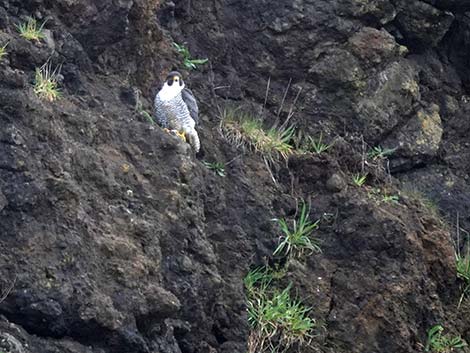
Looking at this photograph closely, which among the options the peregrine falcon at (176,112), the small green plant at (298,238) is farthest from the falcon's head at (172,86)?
the small green plant at (298,238)

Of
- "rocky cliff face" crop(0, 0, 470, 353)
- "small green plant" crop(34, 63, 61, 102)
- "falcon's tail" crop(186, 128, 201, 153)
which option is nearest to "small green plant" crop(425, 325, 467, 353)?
"rocky cliff face" crop(0, 0, 470, 353)

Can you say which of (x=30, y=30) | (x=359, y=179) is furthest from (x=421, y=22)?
(x=30, y=30)

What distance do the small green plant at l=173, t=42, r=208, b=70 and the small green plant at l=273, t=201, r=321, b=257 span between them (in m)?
1.69

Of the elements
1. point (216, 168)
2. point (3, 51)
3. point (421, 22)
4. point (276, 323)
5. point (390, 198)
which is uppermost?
point (3, 51)

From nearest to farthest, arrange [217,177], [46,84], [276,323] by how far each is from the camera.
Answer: [46,84], [276,323], [217,177]

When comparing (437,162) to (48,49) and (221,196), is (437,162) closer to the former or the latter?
(221,196)

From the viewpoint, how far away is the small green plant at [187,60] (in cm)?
1031

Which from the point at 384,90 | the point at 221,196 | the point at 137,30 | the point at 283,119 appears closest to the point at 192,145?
the point at 221,196

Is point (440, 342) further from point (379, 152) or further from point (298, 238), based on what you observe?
point (379, 152)

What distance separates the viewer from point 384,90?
1091 cm

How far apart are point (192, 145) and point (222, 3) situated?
223 centimetres

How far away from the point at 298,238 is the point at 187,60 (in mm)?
1981

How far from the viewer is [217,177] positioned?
30.6ft

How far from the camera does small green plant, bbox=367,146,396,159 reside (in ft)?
34.9
